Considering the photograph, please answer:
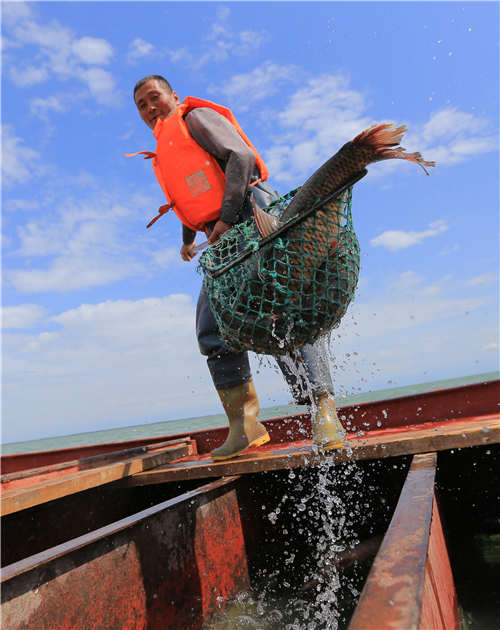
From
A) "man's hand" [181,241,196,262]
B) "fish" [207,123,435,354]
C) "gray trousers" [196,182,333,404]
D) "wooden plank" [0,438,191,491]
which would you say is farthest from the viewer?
"wooden plank" [0,438,191,491]

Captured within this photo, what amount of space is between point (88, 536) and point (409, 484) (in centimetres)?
113

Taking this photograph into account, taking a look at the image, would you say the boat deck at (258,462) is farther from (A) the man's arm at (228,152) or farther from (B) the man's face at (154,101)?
(B) the man's face at (154,101)

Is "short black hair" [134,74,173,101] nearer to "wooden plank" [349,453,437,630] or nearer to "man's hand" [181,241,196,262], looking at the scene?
"man's hand" [181,241,196,262]

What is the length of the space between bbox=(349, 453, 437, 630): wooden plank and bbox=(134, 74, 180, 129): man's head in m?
2.69

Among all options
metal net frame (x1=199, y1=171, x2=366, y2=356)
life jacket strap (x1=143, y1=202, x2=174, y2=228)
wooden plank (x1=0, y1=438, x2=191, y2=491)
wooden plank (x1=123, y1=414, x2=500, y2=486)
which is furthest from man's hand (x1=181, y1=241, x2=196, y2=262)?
wooden plank (x1=0, y1=438, x2=191, y2=491)

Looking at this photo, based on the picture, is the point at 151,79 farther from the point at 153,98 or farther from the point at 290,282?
the point at 290,282

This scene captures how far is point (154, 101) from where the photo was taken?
297 cm

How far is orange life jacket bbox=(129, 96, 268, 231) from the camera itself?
104 inches

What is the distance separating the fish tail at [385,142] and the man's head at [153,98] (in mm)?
1921

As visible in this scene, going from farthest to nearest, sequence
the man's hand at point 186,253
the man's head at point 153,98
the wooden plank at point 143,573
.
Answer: the man's hand at point 186,253 → the man's head at point 153,98 → the wooden plank at point 143,573

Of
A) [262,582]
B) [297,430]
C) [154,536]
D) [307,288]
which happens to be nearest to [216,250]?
[307,288]

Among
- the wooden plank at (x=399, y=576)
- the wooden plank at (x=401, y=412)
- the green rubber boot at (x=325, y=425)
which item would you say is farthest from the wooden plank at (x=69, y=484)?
the wooden plank at (x=399, y=576)

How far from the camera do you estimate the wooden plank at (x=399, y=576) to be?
2.16 ft

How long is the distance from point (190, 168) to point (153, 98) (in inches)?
26.1
